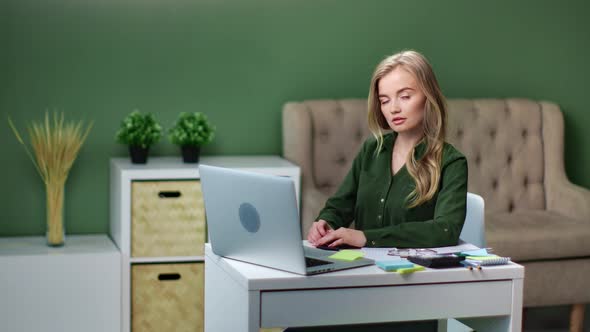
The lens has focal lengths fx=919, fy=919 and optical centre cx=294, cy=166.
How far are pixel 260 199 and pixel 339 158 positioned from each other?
2417 mm

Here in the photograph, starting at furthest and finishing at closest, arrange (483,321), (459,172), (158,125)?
(158,125) < (459,172) < (483,321)

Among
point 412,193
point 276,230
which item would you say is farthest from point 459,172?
point 276,230

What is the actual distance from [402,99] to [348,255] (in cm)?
56

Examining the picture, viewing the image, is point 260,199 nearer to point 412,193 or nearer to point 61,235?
point 412,193

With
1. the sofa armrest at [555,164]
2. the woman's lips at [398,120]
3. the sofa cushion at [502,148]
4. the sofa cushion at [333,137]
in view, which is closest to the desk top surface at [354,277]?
the woman's lips at [398,120]

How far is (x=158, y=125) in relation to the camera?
171 inches

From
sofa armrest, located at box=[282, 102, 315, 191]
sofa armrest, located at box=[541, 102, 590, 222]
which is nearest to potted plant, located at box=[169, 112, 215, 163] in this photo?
sofa armrest, located at box=[282, 102, 315, 191]

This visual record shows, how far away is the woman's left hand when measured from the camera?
8.25ft

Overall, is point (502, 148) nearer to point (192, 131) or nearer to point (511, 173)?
point (511, 173)

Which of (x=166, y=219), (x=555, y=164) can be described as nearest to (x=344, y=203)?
(x=166, y=219)

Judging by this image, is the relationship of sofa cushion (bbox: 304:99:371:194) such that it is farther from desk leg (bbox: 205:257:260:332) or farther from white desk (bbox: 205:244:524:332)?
white desk (bbox: 205:244:524:332)

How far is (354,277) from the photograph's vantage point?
222 centimetres

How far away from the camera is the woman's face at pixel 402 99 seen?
8.86 ft

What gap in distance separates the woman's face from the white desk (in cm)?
56
